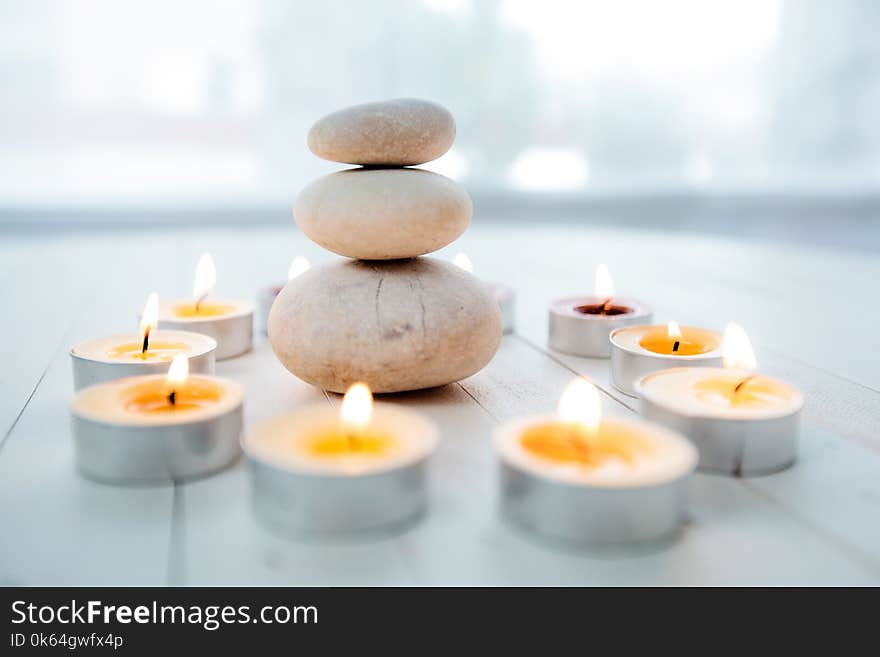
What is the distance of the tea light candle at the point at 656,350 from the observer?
1150 mm

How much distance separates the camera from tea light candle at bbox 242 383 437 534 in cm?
75

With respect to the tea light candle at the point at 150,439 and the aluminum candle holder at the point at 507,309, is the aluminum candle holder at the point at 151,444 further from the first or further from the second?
the aluminum candle holder at the point at 507,309

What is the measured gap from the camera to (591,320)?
53.9 inches

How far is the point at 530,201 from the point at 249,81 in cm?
117

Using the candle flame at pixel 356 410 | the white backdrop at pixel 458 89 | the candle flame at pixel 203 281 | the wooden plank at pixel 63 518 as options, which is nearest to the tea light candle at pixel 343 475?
the candle flame at pixel 356 410

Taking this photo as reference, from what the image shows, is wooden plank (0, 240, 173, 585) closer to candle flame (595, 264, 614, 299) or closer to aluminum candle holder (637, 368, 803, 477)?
aluminum candle holder (637, 368, 803, 477)

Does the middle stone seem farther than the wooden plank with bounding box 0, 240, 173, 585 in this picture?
Yes

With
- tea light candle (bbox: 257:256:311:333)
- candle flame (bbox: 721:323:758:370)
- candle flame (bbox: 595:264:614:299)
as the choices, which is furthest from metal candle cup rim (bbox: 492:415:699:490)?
tea light candle (bbox: 257:256:311:333)

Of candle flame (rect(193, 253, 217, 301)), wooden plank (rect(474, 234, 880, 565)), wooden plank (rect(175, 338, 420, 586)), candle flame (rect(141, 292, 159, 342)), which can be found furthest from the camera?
candle flame (rect(193, 253, 217, 301))

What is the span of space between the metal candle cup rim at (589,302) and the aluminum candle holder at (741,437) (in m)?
0.47

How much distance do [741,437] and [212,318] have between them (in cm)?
80

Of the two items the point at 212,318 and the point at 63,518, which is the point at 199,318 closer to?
the point at 212,318
